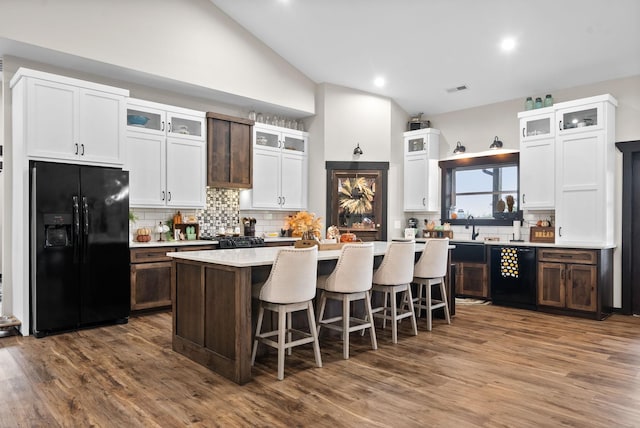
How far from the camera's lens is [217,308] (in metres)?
3.46

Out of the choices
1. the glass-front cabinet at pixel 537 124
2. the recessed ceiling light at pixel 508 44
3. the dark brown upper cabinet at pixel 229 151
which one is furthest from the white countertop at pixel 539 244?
the dark brown upper cabinet at pixel 229 151

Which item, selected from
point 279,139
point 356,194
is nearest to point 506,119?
point 356,194

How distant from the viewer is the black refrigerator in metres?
4.43

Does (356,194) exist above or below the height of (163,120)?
below

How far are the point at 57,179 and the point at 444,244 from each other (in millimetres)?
4182

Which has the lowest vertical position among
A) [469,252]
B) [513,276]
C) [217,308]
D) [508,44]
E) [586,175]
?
[513,276]

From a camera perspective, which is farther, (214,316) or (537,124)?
(537,124)

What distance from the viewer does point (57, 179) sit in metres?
4.50

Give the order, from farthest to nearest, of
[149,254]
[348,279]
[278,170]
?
[278,170]
[149,254]
[348,279]

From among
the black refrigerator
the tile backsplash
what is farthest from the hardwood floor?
the tile backsplash

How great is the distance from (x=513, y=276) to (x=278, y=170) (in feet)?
12.6

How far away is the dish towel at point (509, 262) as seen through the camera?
606cm

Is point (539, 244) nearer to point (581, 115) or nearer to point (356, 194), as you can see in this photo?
point (581, 115)

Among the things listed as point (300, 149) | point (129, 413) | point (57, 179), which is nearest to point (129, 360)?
point (129, 413)
